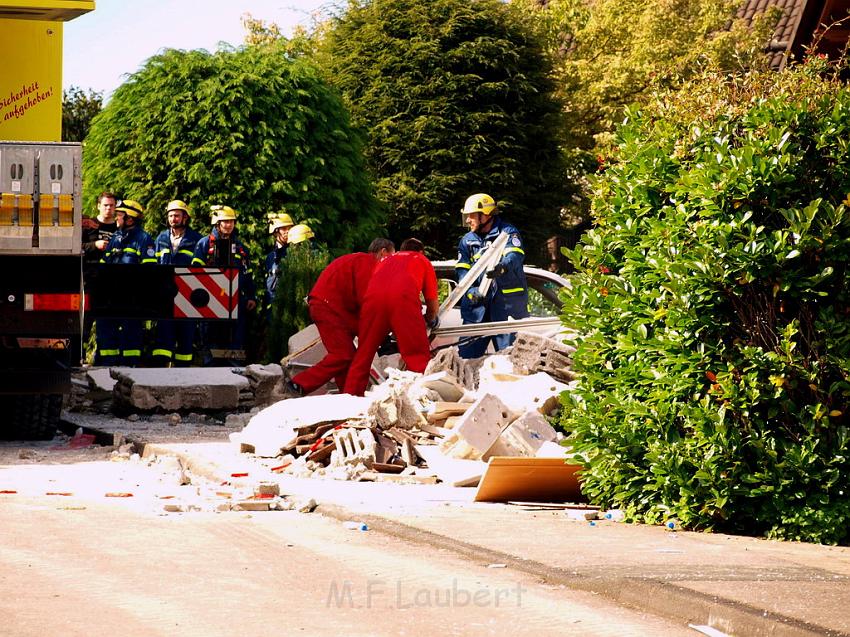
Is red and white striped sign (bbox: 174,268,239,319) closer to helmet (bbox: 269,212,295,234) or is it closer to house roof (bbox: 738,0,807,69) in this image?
helmet (bbox: 269,212,295,234)

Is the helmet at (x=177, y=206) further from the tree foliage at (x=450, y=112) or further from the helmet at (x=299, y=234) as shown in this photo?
the tree foliage at (x=450, y=112)

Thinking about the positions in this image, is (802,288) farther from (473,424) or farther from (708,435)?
(473,424)

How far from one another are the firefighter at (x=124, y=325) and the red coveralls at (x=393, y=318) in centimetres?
408

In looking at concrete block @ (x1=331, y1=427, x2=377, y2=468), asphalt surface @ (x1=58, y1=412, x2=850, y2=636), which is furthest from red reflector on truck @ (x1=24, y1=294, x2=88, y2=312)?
asphalt surface @ (x1=58, y1=412, x2=850, y2=636)

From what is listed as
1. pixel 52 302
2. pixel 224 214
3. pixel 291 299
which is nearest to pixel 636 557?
pixel 52 302

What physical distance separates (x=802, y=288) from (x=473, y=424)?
3135 mm

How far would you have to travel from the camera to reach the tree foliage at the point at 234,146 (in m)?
19.0

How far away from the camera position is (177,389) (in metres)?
14.1

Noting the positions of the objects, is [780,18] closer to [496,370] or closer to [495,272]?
[495,272]

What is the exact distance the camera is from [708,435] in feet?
24.6

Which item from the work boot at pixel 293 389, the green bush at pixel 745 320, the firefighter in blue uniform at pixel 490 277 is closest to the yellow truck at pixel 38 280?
the work boot at pixel 293 389

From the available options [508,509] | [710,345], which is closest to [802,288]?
[710,345]

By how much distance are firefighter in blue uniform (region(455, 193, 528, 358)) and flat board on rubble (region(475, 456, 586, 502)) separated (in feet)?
17.1

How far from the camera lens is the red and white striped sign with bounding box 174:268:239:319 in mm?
14164
